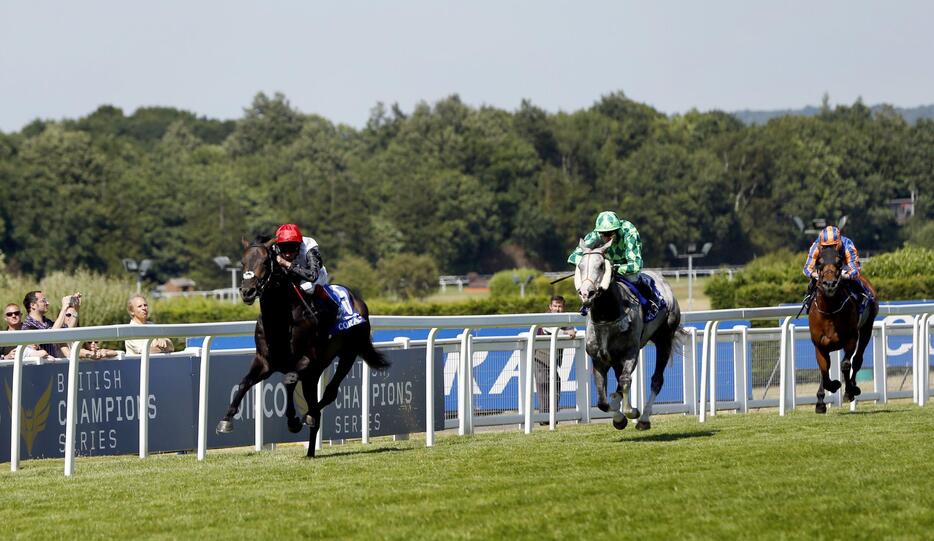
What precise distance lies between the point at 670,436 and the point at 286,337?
2622 millimetres

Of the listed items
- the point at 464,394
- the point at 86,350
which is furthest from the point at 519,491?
the point at 464,394

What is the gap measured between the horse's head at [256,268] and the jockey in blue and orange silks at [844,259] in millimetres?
5072

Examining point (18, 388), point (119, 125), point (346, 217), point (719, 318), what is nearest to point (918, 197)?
point (346, 217)

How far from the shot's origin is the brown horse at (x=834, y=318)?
1210 centimetres

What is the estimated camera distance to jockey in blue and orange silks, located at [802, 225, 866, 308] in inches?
482

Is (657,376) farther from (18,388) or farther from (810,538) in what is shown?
(810,538)

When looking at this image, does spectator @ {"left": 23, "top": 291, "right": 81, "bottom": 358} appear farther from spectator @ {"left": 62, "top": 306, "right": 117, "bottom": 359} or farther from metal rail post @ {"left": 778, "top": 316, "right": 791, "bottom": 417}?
metal rail post @ {"left": 778, "top": 316, "right": 791, "bottom": 417}

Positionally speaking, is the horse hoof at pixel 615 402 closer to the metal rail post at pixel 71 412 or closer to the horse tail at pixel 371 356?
the horse tail at pixel 371 356

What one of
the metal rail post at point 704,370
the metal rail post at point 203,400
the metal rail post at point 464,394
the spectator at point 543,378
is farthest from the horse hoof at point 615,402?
the metal rail post at point 203,400

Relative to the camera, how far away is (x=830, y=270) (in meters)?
12.0

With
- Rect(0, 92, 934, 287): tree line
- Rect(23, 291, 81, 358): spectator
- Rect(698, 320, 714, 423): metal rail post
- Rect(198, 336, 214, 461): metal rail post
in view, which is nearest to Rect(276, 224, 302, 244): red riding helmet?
Rect(198, 336, 214, 461): metal rail post

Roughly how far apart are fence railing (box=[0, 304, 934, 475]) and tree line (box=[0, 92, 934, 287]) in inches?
2242

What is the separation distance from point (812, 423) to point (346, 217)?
215 feet

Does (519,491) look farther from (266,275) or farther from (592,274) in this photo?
(592,274)
